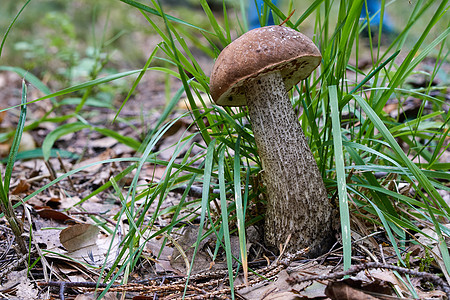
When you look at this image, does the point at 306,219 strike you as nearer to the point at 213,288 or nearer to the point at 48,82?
the point at 213,288

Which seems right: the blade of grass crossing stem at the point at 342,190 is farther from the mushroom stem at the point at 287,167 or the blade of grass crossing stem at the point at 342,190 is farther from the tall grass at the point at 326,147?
the mushroom stem at the point at 287,167

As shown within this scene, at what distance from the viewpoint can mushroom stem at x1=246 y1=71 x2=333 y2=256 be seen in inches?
51.1

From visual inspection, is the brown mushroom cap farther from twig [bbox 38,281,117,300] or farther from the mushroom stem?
twig [bbox 38,281,117,300]

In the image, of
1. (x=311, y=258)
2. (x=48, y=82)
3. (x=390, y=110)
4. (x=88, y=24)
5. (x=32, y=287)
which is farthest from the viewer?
(x=88, y=24)

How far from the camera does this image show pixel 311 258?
1.34 m

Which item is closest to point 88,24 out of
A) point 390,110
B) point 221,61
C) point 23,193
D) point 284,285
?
point 23,193

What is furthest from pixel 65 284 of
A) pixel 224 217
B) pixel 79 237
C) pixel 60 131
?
pixel 60 131

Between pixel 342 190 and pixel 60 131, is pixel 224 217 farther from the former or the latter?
pixel 60 131

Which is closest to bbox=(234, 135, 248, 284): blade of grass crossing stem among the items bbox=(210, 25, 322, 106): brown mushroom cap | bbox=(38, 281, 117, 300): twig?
bbox=(210, 25, 322, 106): brown mushroom cap

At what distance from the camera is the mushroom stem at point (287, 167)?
4.25ft

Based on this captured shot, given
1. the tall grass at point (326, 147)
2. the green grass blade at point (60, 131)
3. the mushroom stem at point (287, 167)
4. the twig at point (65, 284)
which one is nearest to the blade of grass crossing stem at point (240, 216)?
the tall grass at point (326, 147)

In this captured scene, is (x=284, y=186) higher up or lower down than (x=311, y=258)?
higher up

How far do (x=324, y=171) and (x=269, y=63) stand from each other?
0.55 metres

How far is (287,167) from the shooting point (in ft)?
4.24
